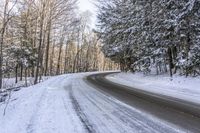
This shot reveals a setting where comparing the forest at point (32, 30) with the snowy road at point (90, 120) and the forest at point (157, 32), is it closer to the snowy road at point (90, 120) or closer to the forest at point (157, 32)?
the forest at point (157, 32)

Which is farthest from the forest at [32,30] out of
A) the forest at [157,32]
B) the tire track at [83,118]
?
the tire track at [83,118]

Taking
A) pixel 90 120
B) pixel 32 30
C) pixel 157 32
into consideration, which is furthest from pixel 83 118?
pixel 32 30

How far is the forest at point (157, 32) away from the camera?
63.5 feet

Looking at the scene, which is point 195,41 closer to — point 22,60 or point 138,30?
point 138,30

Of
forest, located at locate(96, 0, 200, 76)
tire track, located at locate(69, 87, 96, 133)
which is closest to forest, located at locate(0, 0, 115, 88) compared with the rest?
forest, located at locate(96, 0, 200, 76)

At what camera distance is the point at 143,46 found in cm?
2644

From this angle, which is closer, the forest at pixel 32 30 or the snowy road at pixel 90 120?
the snowy road at pixel 90 120

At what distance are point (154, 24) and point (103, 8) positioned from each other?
49.0 feet

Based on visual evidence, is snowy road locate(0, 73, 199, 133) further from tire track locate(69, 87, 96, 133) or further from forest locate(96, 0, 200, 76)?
forest locate(96, 0, 200, 76)

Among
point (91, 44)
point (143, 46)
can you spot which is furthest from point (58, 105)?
point (91, 44)

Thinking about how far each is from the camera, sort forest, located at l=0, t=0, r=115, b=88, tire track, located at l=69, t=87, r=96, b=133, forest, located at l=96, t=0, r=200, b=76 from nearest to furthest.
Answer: tire track, located at l=69, t=87, r=96, b=133, forest, located at l=96, t=0, r=200, b=76, forest, located at l=0, t=0, r=115, b=88

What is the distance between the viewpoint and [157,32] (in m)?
23.9

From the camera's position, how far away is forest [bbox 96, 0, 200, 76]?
1936 centimetres

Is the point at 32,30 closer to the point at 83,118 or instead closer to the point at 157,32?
the point at 157,32
